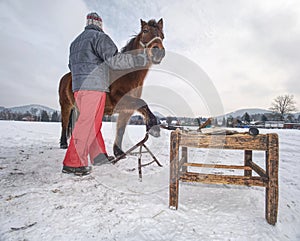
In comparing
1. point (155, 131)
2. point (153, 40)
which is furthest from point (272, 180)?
point (153, 40)

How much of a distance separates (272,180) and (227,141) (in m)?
0.42

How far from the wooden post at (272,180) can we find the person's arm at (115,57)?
1.62 metres

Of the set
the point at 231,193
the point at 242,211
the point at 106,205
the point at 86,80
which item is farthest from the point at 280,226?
the point at 86,80

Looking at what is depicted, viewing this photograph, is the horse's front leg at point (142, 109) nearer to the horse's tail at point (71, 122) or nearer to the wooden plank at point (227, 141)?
the wooden plank at point (227, 141)

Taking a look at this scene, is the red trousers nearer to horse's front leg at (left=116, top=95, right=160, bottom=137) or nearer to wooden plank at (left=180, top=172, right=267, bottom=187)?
horse's front leg at (left=116, top=95, right=160, bottom=137)

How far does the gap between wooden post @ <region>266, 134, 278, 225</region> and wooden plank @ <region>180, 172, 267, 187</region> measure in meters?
0.05

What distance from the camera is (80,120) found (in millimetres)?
2232

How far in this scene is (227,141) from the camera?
1.40 meters

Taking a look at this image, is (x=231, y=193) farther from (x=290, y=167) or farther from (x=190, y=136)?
(x=290, y=167)

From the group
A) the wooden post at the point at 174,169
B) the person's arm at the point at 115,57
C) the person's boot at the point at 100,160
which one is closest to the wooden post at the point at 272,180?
the wooden post at the point at 174,169

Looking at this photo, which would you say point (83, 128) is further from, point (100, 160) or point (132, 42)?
point (132, 42)

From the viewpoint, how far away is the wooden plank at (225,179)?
4.43 feet

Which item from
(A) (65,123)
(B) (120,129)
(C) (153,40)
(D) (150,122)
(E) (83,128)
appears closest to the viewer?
(E) (83,128)

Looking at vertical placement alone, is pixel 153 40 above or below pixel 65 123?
above
